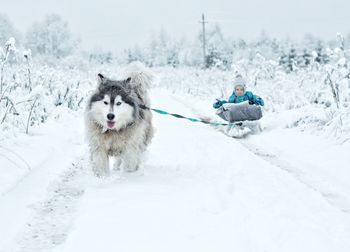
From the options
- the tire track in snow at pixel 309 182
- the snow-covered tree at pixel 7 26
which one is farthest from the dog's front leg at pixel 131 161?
the snow-covered tree at pixel 7 26

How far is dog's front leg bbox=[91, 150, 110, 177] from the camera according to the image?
237 inches

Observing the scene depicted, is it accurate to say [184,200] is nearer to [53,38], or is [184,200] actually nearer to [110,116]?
[110,116]

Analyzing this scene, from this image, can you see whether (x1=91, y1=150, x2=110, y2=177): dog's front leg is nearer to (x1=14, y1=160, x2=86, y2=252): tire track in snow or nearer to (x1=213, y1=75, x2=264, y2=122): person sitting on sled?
(x1=14, y1=160, x2=86, y2=252): tire track in snow

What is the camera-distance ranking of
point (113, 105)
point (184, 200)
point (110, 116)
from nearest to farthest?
point (184, 200) → point (110, 116) → point (113, 105)

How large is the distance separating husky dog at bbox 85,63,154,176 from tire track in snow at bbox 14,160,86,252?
1.42 feet

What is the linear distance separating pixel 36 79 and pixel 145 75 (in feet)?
18.8

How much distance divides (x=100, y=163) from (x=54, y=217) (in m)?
1.72

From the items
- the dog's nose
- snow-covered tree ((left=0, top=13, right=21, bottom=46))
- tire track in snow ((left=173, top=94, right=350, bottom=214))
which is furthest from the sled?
snow-covered tree ((left=0, top=13, right=21, bottom=46))

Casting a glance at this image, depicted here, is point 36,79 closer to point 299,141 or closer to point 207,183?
point 299,141

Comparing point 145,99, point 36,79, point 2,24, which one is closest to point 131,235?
point 145,99

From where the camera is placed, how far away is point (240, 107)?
32.5ft

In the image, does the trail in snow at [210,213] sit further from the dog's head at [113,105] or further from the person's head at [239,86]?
the person's head at [239,86]

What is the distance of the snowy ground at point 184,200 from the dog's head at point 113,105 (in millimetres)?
750

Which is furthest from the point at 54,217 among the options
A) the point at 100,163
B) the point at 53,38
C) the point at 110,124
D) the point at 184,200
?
the point at 53,38
